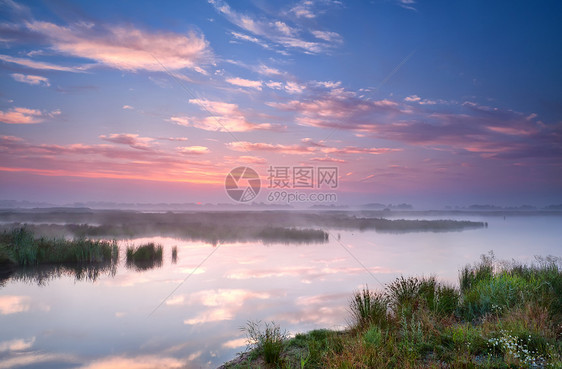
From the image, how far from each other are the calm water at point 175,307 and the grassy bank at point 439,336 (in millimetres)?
2331

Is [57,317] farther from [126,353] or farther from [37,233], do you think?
[37,233]

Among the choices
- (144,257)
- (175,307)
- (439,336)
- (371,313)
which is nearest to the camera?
(439,336)

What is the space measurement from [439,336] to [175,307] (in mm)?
11054

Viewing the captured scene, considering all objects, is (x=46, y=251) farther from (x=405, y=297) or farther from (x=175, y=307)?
(x=405, y=297)

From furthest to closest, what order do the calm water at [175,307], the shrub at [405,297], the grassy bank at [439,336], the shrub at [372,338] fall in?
the calm water at [175,307]
the shrub at [405,297]
the shrub at [372,338]
the grassy bank at [439,336]

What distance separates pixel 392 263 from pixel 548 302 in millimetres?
17029

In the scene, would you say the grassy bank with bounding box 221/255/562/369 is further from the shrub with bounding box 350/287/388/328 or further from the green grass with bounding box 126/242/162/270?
the green grass with bounding box 126/242/162/270

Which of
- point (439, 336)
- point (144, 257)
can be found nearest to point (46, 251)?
point (144, 257)

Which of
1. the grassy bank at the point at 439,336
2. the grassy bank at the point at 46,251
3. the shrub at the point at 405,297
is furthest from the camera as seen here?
the grassy bank at the point at 46,251

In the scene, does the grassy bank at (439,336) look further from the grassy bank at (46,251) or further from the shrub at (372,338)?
the grassy bank at (46,251)

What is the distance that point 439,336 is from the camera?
7.52m

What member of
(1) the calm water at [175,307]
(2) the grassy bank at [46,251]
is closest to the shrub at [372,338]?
(1) the calm water at [175,307]

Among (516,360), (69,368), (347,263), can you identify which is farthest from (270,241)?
(516,360)

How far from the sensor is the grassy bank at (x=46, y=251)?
19.9 m
